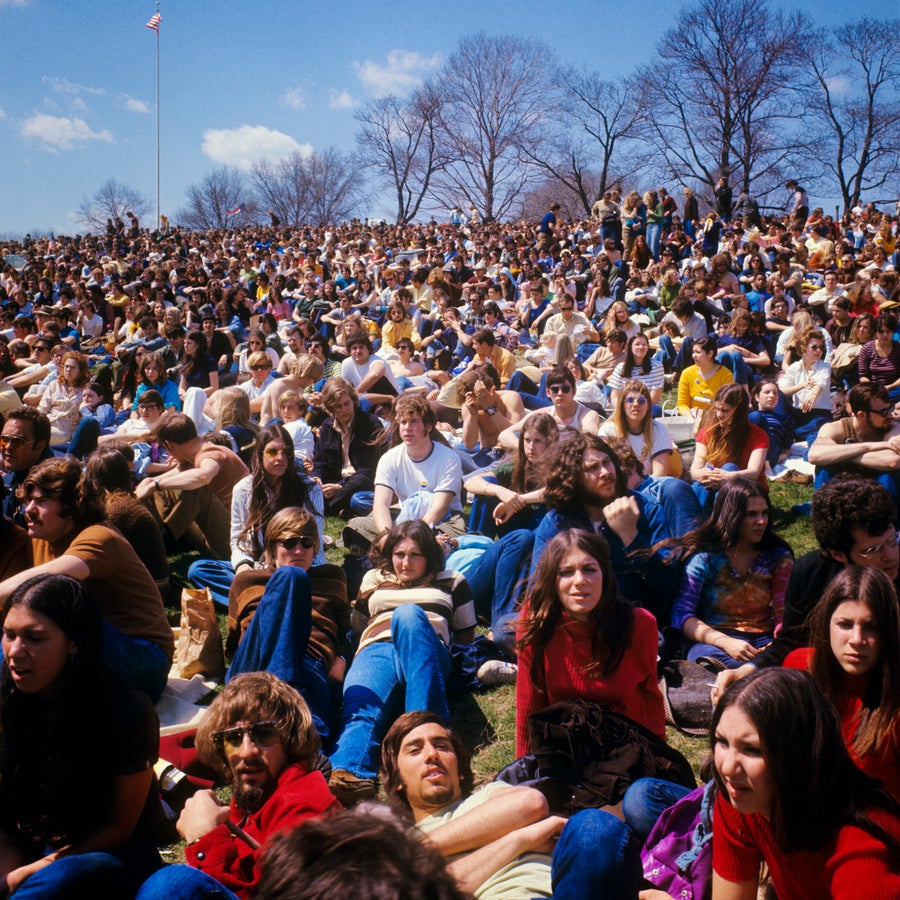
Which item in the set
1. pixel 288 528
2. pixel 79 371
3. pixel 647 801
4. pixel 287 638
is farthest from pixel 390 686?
pixel 79 371

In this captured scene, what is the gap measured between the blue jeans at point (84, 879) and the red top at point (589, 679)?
1495 mm

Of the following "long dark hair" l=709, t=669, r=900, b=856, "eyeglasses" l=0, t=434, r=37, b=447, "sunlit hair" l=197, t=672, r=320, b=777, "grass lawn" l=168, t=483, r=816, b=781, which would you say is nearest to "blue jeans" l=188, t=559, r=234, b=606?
"grass lawn" l=168, t=483, r=816, b=781

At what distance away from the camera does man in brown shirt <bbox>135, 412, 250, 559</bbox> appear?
6117 millimetres

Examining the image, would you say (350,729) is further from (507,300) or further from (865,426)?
(507,300)

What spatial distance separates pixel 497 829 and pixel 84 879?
1.23 meters

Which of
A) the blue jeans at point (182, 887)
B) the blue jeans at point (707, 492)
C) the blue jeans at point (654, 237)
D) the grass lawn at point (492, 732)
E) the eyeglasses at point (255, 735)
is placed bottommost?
the grass lawn at point (492, 732)

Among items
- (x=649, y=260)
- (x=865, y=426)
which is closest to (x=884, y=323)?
(x=865, y=426)

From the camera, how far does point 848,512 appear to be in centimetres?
379

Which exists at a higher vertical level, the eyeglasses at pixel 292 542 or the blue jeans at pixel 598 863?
the eyeglasses at pixel 292 542

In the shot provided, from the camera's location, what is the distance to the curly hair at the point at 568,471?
15.8 ft

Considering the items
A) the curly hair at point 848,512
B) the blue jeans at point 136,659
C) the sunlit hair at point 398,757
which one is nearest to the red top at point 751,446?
the curly hair at point 848,512

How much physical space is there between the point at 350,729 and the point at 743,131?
37.2m

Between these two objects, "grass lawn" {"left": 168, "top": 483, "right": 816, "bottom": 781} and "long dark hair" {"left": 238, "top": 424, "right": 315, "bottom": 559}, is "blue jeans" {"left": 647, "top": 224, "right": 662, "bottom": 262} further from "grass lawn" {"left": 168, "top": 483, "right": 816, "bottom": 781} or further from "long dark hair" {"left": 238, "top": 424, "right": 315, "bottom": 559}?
"grass lawn" {"left": 168, "top": 483, "right": 816, "bottom": 781}

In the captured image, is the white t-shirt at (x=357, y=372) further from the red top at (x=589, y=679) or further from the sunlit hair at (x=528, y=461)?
the red top at (x=589, y=679)
